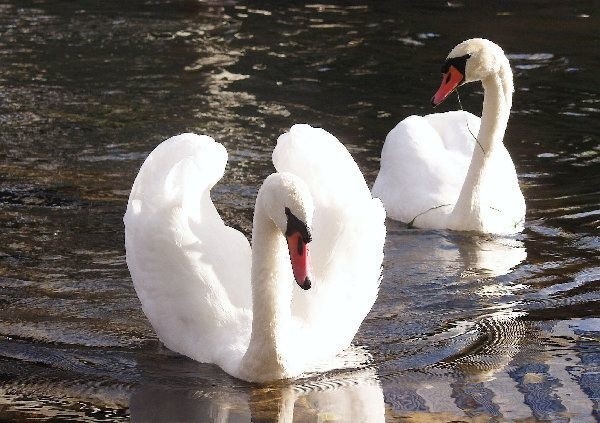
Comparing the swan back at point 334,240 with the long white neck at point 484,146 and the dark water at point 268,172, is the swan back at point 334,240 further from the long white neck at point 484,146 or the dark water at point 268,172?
the long white neck at point 484,146

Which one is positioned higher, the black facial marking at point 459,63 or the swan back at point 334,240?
the black facial marking at point 459,63

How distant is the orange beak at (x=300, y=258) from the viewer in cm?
655

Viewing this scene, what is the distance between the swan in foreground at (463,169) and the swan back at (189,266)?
2.82 m

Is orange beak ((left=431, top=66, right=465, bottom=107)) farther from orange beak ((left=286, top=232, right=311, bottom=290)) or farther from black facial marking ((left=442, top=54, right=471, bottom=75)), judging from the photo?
orange beak ((left=286, top=232, right=311, bottom=290))

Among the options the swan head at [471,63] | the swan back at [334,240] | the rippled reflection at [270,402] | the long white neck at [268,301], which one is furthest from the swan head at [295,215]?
the swan head at [471,63]

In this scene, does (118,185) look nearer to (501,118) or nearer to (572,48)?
(501,118)

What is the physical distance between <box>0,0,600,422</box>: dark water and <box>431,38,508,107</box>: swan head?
1105 mm

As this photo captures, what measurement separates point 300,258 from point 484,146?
401 cm

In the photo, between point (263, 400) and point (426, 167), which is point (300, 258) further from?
point (426, 167)

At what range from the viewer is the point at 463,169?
10719mm

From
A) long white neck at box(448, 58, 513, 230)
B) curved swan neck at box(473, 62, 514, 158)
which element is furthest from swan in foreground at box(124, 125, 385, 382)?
curved swan neck at box(473, 62, 514, 158)

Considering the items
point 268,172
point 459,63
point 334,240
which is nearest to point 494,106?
point 459,63

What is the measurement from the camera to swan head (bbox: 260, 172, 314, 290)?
6.54 meters

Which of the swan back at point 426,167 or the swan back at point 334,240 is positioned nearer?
the swan back at point 334,240
